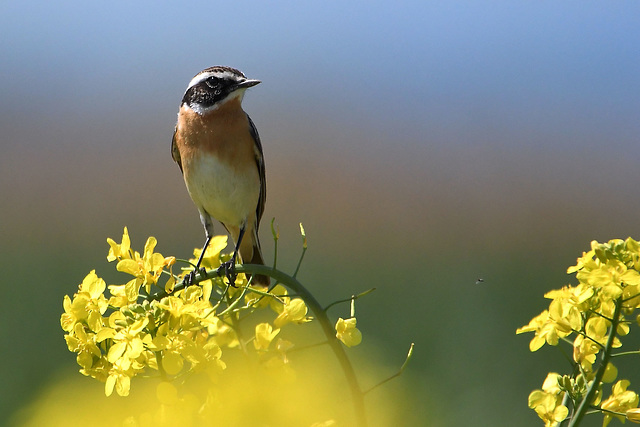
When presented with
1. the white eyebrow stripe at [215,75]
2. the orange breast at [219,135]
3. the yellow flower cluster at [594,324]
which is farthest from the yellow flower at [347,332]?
the white eyebrow stripe at [215,75]

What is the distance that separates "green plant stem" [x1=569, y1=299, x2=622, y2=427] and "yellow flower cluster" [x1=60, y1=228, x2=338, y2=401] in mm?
630

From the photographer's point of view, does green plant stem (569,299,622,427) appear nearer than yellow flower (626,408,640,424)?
Yes

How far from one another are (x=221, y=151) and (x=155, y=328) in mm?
1880

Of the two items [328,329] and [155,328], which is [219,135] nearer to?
[155,328]

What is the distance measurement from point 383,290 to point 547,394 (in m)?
4.34

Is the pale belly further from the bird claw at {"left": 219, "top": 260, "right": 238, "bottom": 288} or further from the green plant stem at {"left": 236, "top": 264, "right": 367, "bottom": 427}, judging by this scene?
the green plant stem at {"left": 236, "top": 264, "right": 367, "bottom": 427}

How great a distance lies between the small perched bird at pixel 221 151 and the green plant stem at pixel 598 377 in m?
2.01

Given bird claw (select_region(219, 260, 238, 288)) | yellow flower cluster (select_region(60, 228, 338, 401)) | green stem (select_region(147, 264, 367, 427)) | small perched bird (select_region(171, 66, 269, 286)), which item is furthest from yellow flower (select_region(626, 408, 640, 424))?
small perched bird (select_region(171, 66, 269, 286))

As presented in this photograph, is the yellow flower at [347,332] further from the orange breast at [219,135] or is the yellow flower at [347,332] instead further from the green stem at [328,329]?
the orange breast at [219,135]

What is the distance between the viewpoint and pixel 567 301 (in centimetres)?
166

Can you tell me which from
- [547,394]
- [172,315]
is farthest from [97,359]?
[547,394]

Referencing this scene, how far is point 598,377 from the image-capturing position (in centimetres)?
148

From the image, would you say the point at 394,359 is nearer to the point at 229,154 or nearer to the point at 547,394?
the point at 229,154

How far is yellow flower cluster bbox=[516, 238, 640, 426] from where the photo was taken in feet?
5.03
